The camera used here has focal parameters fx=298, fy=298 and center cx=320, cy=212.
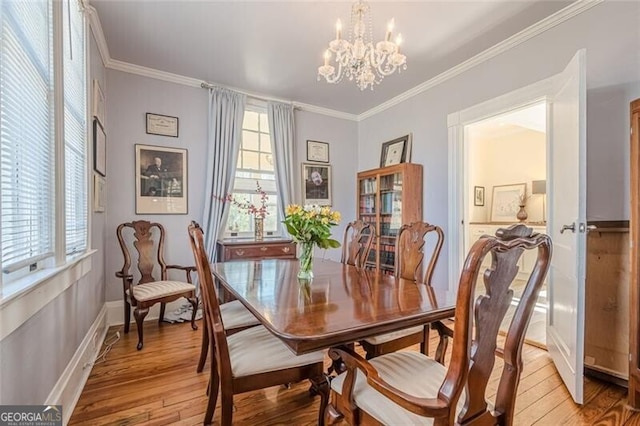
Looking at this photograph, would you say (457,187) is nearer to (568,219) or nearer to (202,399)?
(568,219)

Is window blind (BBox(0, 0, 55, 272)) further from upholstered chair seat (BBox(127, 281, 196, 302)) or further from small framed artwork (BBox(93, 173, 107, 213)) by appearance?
upholstered chair seat (BBox(127, 281, 196, 302))

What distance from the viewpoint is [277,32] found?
251 cm

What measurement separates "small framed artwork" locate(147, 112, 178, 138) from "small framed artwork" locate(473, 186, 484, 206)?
518 cm

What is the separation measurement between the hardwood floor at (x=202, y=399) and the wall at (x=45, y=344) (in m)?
0.30

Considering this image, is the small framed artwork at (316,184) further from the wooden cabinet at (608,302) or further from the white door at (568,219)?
the wooden cabinet at (608,302)

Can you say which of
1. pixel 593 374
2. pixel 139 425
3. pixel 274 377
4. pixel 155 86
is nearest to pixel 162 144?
pixel 155 86

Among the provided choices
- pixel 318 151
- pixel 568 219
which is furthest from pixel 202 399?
pixel 318 151

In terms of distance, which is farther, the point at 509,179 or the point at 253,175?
the point at 509,179

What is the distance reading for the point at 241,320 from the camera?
1862mm

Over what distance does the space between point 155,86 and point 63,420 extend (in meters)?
3.01

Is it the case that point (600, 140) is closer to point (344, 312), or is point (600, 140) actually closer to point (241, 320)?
point (344, 312)

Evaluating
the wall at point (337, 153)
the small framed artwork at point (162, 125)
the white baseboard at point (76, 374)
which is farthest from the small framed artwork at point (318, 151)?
the white baseboard at point (76, 374)

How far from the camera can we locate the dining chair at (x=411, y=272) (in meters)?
1.62

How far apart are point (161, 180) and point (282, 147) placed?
4.84ft
